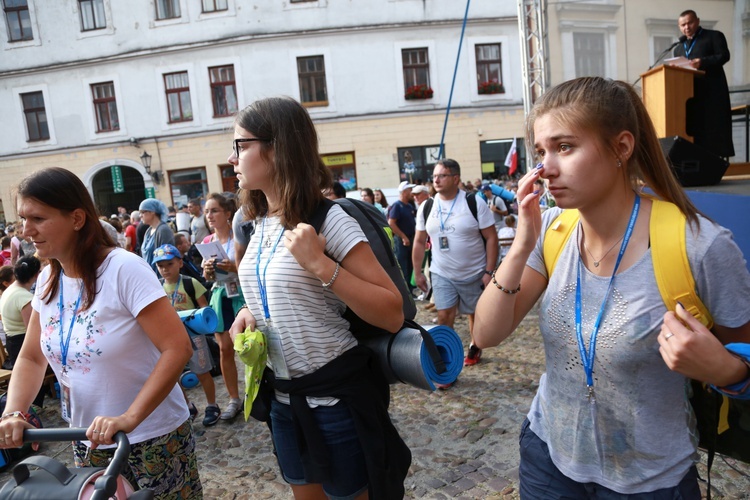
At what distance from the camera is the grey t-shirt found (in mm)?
1171

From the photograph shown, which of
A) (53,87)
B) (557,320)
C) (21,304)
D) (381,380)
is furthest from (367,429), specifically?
(53,87)

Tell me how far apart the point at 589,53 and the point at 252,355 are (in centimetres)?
737

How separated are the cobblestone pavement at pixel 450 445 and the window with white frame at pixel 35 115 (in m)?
19.2

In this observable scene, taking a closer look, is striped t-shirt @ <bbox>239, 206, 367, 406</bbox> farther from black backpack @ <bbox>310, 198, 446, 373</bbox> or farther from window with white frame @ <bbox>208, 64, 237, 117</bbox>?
window with white frame @ <bbox>208, 64, 237, 117</bbox>

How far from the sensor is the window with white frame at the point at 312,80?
1905 cm

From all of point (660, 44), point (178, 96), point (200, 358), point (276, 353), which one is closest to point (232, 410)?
point (200, 358)

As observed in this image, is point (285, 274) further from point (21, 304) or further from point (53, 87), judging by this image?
point (53, 87)

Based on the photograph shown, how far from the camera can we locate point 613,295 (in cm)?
129

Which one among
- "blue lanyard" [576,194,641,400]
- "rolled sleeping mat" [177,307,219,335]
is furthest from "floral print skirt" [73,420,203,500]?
"blue lanyard" [576,194,641,400]

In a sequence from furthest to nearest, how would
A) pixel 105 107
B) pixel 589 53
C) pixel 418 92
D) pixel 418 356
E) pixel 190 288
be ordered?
pixel 105 107, pixel 418 92, pixel 589 53, pixel 190 288, pixel 418 356

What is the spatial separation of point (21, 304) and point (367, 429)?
15.1 feet

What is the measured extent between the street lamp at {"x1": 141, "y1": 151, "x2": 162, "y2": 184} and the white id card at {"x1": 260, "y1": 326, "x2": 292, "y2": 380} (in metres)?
19.6

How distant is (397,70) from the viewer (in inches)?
747

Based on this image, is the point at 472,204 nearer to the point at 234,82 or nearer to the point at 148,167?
the point at 234,82
